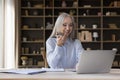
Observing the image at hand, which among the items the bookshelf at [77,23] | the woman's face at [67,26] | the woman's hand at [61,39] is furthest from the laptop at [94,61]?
the bookshelf at [77,23]

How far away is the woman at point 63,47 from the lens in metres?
3.04

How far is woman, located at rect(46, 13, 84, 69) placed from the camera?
3.04 meters

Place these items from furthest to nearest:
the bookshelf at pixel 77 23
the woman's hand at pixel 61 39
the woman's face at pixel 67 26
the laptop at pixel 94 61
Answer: the bookshelf at pixel 77 23, the woman's face at pixel 67 26, the woman's hand at pixel 61 39, the laptop at pixel 94 61

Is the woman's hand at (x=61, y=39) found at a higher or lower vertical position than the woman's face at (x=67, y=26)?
lower

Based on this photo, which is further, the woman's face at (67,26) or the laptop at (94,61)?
the woman's face at (67,26)

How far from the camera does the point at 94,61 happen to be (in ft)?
7.29

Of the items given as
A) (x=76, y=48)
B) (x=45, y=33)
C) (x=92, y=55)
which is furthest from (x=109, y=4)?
(x=92, y=55)

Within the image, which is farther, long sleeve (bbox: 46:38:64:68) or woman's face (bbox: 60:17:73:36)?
woman's face (bbox: 60:17:73:36)

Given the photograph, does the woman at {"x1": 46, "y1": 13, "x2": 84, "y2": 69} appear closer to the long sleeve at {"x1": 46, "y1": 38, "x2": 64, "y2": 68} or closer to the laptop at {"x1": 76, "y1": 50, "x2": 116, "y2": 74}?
the long sleeve at {"x1": 46, "y1": 38, "x2": 64, "y2": 68}

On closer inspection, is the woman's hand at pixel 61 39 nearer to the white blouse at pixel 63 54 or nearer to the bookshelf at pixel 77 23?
the white blouse at pixel 63 54

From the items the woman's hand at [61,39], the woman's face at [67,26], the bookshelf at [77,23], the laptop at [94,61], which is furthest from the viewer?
the bookshelf at [77,23]

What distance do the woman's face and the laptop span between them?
2.99 ft

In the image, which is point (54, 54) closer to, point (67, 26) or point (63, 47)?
point (63, 47)

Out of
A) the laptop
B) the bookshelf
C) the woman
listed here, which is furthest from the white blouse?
the bookshelf
